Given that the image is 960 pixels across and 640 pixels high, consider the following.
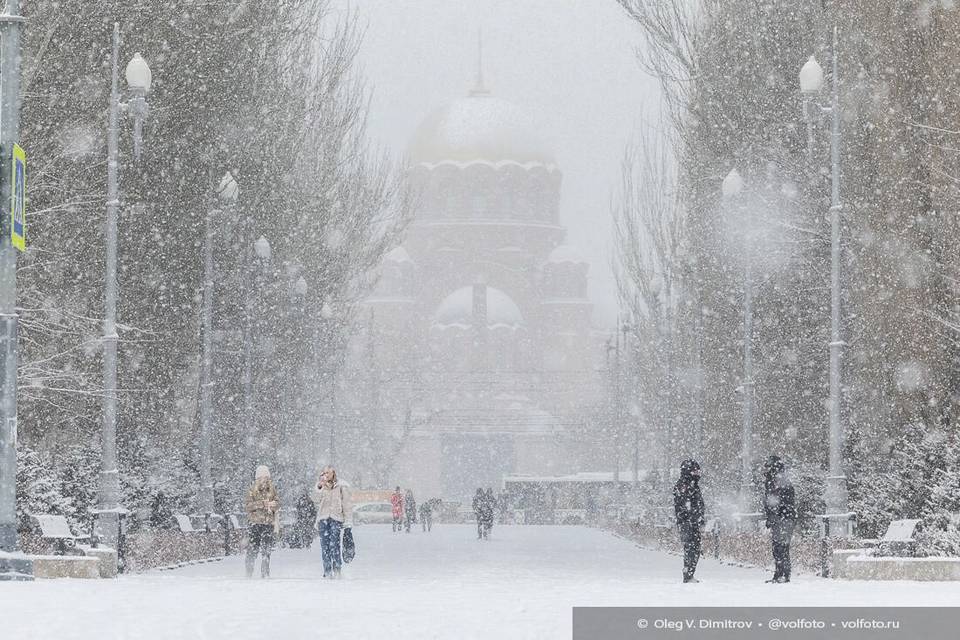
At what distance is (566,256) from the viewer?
433 feet

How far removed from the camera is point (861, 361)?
2909 centimetres

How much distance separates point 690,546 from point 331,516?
4.50m

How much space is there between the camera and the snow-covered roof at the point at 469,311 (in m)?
123

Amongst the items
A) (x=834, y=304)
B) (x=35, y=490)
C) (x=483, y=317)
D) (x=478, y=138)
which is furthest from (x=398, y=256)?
(x=35, y=490)

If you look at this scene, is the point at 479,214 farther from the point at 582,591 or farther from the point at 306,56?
the point at 582,591

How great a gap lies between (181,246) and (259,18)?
5471 millimetres

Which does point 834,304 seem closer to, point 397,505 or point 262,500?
point 262,500

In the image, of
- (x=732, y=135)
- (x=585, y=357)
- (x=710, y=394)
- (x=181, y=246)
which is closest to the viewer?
(x=181, y=246)

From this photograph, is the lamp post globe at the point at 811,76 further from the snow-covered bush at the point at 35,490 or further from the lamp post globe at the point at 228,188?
the snow-covered bush at the point at 35,490

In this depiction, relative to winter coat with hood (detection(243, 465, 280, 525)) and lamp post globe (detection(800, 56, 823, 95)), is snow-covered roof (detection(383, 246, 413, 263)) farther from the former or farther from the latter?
winter coat with hood (detection(243, 465, 280, 525))

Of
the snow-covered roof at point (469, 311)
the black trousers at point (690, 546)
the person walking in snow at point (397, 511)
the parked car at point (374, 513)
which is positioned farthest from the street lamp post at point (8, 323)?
the snow-covered roof at point (469, 311)

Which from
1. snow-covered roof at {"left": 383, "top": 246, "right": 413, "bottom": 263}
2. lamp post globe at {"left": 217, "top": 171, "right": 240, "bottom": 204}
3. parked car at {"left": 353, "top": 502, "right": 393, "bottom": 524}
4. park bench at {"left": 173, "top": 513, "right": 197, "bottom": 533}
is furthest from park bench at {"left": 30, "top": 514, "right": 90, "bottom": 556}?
snow-covered roof at {"left": 383, "top": 246, "right": 413, "bottom": 263}

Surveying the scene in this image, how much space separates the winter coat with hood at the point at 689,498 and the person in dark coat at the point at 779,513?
2.80ft

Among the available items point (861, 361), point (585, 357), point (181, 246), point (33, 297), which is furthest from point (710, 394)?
point (585, 357)
